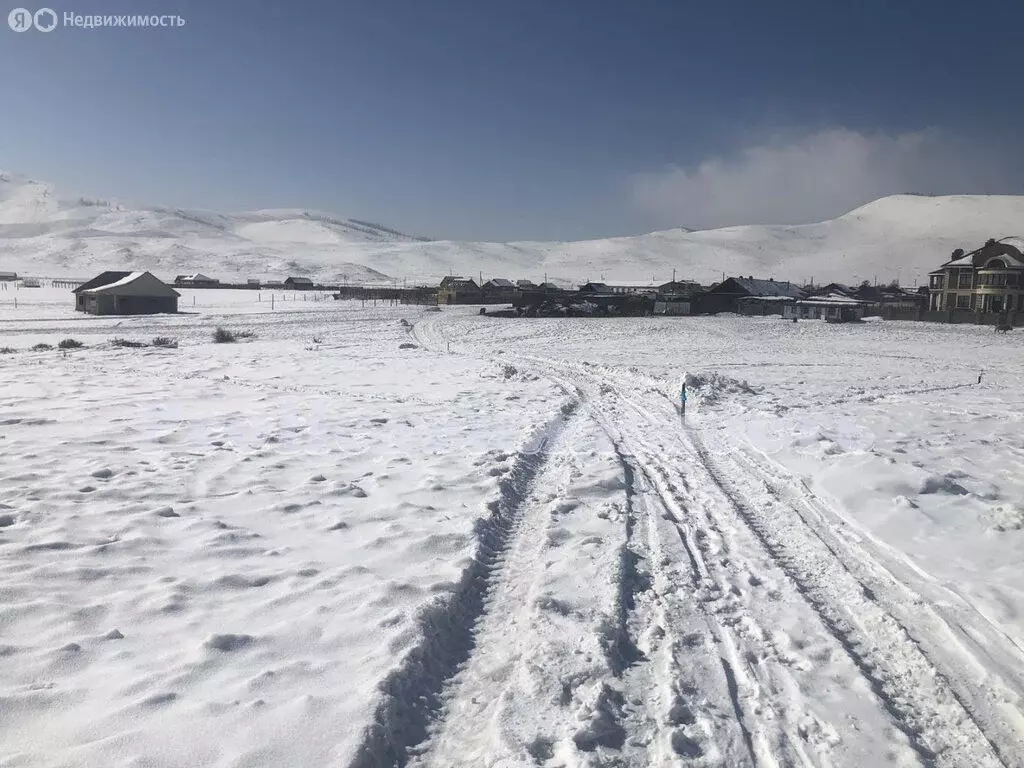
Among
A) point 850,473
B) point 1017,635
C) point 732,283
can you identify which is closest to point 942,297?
point 732,283

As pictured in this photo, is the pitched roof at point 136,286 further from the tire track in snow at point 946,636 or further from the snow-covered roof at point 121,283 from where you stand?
the tire track in snow at point 946,636

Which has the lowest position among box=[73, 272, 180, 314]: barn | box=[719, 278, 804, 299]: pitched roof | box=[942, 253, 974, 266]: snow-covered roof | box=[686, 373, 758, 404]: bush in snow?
box=[686, 373, 758, 404]: bush in snow

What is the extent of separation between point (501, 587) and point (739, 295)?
7590 centimetres

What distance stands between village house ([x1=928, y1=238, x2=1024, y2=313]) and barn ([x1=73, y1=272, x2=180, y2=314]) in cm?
7303

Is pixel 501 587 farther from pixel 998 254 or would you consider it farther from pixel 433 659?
pixel 998 254

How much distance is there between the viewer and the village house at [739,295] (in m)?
73.6

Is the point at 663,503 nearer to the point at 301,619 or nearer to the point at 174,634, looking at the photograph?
the point at 301,619

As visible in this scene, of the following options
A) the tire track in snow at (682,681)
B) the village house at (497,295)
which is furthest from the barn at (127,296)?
the tire track in snow at (682,681)

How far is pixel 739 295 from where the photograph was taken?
76.9m

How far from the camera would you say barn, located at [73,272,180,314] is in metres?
57.8

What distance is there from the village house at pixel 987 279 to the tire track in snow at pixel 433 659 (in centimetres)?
6855

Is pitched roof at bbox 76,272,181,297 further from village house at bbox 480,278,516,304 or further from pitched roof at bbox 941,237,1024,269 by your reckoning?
pitched roof at bbox 941,237,1024,269

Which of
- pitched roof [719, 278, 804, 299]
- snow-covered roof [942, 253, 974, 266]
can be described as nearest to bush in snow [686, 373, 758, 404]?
snow-covered roof [942, 253, 974, 266]

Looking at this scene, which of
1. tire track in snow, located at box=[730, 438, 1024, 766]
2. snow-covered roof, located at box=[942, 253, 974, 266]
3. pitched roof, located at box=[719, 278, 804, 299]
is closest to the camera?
tire track in snow, located at box=[730, 438, 1024, 766]
